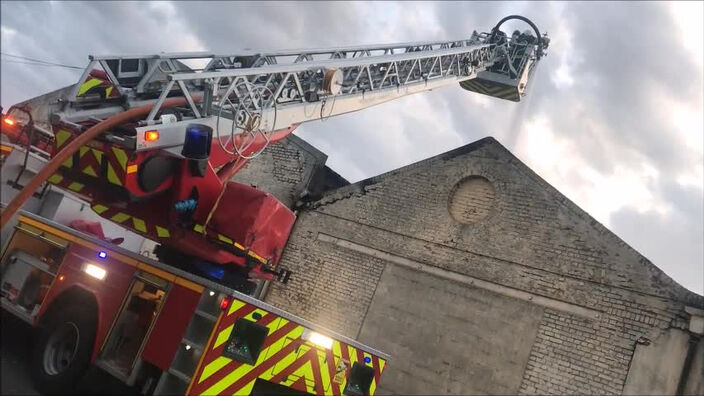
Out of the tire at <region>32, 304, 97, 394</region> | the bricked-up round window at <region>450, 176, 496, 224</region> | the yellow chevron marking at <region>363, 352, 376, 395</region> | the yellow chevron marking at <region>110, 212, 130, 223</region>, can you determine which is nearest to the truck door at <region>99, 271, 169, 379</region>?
the tire at <region>32, 304, 97, 394</region>

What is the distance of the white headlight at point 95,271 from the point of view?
5.37 meters

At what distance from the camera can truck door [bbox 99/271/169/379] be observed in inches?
196

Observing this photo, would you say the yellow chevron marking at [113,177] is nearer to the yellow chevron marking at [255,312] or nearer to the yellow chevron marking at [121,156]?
the yellow chevron marking at [121,156]

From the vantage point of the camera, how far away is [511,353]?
30.9ft

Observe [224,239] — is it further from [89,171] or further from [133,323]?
[89,171]

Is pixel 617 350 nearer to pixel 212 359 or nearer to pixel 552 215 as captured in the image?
pixel 552 215

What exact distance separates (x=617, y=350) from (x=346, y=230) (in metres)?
5.60

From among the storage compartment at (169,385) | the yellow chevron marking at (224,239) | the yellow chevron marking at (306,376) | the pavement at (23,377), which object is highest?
the yellow chevron marking at (224,239)

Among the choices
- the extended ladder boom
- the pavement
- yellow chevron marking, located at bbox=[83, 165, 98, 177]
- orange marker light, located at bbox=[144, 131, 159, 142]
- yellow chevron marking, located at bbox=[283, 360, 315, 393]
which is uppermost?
the extended ladder boom

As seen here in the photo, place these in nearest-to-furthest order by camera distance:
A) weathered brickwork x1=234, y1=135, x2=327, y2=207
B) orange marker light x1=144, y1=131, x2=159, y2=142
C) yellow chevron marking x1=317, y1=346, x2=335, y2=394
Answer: orange marker light x1=144, y1=131, x2=159, y2=142 → yellow chevron marking x1=317, y1=346, x2=335, y2=394 → weathered brickwork x1=234, y1=135, x2=327, y2=207

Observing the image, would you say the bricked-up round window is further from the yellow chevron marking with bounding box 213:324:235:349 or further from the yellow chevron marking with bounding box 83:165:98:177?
the yellow chevron marking with bounding box 83:165:98:177

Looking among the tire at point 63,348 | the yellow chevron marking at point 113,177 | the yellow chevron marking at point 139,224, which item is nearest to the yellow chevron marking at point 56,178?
the yellow chevron marking at point 139,224

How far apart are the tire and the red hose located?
1.83m

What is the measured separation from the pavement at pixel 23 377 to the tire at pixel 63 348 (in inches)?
3.3
